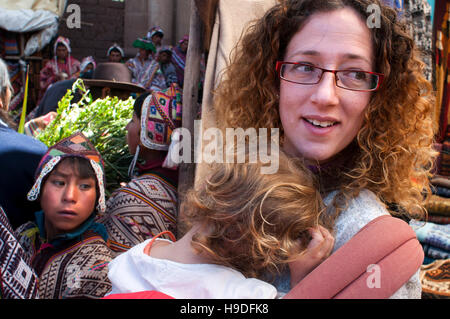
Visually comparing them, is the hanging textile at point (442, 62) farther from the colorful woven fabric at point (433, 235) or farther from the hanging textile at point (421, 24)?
the colorful woven fabric at point (433, 235)

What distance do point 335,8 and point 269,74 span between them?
0.35m

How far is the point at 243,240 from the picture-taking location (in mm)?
1278

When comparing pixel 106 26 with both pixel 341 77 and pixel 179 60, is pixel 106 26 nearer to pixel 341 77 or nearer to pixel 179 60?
pixel 179 60

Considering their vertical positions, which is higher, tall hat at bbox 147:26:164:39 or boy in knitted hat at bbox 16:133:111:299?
tall hat at bbox 147:26:164:39

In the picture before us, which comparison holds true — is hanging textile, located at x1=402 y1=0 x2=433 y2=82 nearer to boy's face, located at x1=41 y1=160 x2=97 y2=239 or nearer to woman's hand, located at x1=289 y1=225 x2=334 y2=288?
woman's hand, located at x1=289 y1=225 x2=334 y2=288

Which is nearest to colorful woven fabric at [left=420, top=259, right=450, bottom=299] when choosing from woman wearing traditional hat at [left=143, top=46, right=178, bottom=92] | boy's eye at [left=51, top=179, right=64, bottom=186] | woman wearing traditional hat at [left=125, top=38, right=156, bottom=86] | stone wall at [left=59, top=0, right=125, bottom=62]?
boy's eye at [left=51, top=179, right=64, bottom=186]

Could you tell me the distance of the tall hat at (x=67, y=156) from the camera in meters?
2.35

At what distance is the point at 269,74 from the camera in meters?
1.65

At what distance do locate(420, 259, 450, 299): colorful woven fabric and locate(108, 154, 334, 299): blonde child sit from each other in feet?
4.20

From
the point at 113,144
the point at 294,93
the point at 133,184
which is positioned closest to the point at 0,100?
the point at 113,144

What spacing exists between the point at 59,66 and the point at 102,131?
690 cm

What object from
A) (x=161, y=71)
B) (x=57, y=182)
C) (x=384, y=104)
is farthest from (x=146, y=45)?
(x=384, y=104)

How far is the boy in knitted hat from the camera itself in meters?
2.15
